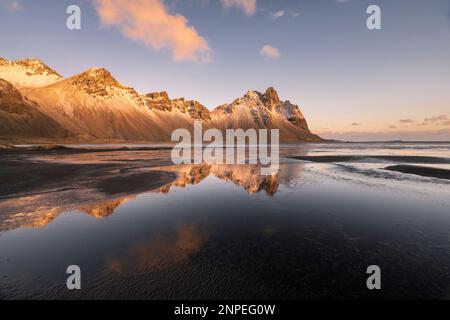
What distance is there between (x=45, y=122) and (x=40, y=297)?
484 ft

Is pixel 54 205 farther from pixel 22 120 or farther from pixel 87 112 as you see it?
pixel 87 112

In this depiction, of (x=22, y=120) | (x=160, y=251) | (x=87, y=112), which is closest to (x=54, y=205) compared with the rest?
(x=160, y=251)

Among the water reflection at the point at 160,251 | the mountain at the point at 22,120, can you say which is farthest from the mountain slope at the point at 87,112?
the water reflection at the point at 160,251

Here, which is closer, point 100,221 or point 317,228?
point 317,228

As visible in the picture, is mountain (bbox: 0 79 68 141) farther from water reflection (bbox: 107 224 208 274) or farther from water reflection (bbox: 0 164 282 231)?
water reflection (bbox: 107 224 208 274)

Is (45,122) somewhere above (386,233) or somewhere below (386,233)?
above

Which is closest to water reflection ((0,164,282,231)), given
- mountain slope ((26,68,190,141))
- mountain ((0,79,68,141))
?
mountain ((0,79,68,141))

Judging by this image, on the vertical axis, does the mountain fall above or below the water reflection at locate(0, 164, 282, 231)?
above

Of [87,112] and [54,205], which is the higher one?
[87,112]

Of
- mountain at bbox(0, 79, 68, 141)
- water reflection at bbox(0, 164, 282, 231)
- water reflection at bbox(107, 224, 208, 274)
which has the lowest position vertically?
water reflection at bbox(107, 224, 208, 274)

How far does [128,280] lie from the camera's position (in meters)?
5.80
